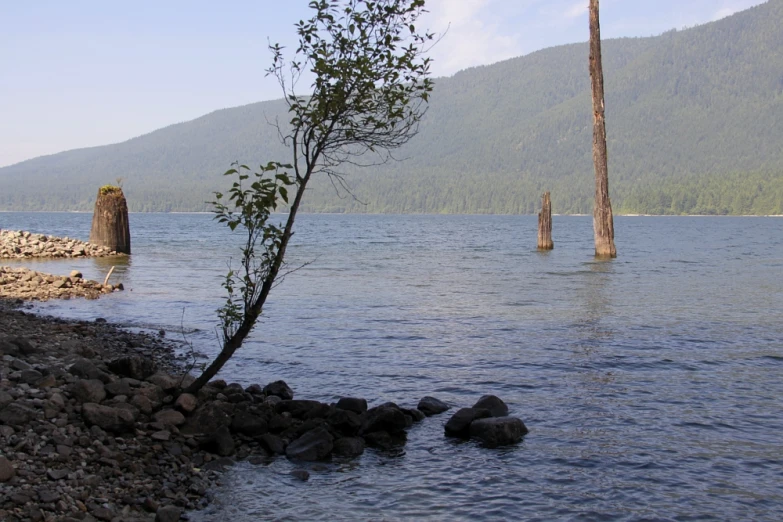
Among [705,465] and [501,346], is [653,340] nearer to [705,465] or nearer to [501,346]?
[501,346]

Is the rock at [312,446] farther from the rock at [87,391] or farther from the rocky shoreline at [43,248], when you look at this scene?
the rocky shoreline at [43,248]

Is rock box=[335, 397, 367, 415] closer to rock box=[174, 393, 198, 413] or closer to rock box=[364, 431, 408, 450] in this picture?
rock box=[364, 431, 408, 450]

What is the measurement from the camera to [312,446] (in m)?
8.44

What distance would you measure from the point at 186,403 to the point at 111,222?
3226 centimetres

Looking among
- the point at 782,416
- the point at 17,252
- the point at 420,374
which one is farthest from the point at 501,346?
the point at 17,252

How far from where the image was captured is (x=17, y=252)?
36.0 metres

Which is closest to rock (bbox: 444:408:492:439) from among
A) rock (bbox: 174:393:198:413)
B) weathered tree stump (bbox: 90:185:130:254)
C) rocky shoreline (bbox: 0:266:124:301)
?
rock (bbox: 174:393:198:413)

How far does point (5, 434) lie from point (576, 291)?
18.8 metres

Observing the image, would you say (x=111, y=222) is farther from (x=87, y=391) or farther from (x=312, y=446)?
(x=312, y=446)

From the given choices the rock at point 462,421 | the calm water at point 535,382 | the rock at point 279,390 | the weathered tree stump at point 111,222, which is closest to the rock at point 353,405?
the calm water at point 535,382

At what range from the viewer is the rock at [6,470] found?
21.1 feet

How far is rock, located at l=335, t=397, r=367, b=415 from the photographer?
9.66 m

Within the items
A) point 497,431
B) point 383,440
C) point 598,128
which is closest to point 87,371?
point 383,440

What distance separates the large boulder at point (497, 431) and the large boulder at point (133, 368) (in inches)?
180
